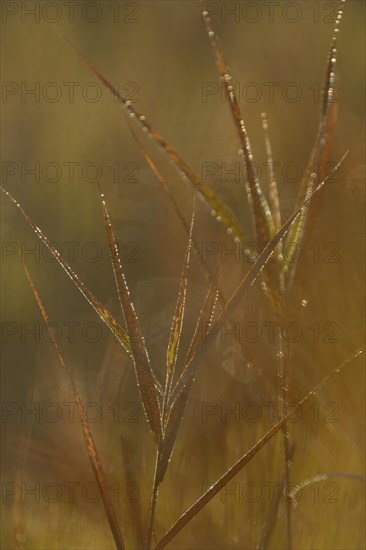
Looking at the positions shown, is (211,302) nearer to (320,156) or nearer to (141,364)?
(141,364)

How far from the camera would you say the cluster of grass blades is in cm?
59

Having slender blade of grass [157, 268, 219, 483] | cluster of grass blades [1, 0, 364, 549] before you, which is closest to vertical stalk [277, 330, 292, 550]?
cluster of grass blades [1, 0, 364, 549]

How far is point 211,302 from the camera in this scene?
63 cm

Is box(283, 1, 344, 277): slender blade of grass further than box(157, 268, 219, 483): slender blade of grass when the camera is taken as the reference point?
Yes

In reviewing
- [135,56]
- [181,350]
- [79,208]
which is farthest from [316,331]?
[135,56]

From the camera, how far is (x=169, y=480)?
0.99 metres

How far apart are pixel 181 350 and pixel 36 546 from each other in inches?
43.7

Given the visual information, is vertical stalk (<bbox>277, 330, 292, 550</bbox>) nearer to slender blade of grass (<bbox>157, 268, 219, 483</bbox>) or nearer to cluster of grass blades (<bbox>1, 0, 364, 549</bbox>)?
cluster of grass blades (<bbox>1, 0, 364, 549</bbox>)

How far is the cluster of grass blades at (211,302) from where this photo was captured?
59cm

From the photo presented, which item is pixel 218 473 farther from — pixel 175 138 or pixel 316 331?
pixel 175 138

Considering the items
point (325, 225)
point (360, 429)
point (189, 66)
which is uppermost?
point (189, 66)

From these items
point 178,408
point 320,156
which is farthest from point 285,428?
point 320,156

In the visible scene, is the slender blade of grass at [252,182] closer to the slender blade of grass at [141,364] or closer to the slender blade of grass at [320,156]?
the slender blade of grass at [320,156]

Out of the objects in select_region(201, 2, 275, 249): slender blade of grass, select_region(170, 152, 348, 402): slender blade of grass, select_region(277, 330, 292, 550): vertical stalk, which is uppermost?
select_region(201, 2, 275, 249): slender blade of grass
